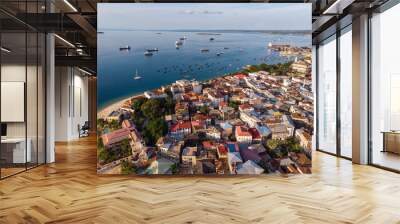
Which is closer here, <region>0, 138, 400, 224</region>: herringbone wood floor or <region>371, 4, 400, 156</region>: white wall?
<region>0, 138, 400, 224</region>: herringbone wood floor

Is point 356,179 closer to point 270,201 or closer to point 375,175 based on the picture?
point 375,175

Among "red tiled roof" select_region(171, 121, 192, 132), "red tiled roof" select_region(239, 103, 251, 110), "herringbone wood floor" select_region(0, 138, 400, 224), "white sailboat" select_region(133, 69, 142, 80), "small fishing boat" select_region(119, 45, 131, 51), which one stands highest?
"small fishing boat" select_region(119, 45, 131, 51)

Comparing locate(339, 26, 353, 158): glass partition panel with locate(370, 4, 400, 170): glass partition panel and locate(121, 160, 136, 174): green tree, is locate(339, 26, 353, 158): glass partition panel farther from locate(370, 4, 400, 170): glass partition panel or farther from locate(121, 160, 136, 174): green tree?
locate(121, 160, 136, 174): green tree

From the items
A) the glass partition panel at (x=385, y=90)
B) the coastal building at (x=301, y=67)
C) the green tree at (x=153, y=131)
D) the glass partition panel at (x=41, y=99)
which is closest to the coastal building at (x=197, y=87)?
the green tree at (x=153, y=131)

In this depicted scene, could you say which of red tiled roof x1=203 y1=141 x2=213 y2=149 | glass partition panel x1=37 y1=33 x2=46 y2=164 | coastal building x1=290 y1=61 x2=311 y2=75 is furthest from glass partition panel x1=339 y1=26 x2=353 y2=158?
glass partition panel x1=37 y1=33 x2=46 y2=164

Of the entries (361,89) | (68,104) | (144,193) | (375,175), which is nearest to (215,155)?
(144,193)

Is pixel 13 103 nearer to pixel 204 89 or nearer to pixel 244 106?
pixel 204 89

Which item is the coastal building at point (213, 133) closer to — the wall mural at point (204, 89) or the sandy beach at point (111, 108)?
the wall mural at point (204, 89)
